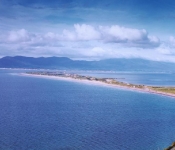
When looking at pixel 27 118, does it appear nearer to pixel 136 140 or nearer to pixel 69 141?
pixel 69 141

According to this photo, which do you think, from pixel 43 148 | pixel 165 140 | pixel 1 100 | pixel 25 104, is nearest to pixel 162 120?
pixel 165 140

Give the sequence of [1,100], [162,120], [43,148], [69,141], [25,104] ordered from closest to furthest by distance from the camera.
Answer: [43,148]
[69,141]
[162,120]
[25,104]
[1,100]

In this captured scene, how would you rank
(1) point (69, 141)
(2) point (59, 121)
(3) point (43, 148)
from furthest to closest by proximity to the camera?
(2) point (59, 121) < (1) point (69, 141) < (3) point (43, 148)

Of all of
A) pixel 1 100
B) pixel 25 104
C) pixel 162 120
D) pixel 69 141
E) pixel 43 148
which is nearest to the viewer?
pixel 43 148

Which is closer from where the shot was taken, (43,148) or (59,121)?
(43,148)

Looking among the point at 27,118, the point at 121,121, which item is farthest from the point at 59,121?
the point at 121,121

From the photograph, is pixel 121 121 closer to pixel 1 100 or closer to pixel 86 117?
pixel 86 117

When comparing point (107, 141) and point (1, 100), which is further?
point (1, 100)

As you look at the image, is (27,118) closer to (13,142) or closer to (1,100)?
(13,142)
